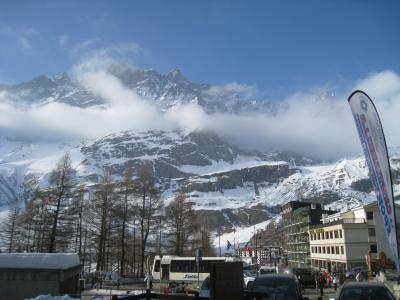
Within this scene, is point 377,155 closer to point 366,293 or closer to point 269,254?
point 366,293

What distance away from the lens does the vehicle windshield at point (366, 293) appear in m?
10.0

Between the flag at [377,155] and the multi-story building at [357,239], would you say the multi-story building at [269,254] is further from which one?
the flag at [377,155]

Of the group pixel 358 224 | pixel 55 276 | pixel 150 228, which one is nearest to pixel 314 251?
pixel 358 224

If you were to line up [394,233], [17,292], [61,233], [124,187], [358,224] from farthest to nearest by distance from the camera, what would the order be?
1. [358,224]
2. [124,187]
3. [61,233]
4. [17,292]
5. [394,233]

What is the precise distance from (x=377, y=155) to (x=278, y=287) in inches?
183

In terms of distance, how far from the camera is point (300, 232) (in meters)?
Result: 112

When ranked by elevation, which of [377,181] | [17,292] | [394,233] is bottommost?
[17,292]

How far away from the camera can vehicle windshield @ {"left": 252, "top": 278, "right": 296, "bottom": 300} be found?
37.6 feet

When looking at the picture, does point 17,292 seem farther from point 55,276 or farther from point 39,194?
point 39,194

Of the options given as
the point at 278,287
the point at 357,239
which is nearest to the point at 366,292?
the point at 278,287

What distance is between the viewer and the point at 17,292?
762 inches

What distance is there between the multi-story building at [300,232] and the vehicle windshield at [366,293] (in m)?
95.9

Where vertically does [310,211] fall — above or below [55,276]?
above

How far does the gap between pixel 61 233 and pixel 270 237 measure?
470ft
